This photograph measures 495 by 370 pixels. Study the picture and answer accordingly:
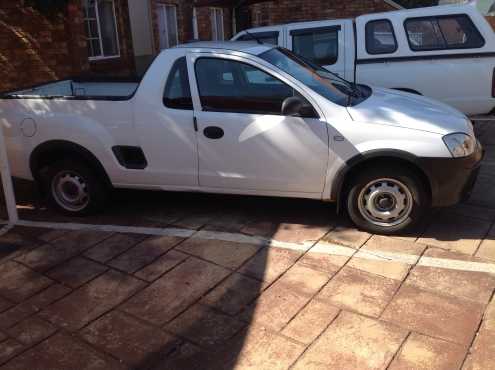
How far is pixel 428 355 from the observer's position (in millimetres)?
3111

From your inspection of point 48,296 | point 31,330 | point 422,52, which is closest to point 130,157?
point 48,296

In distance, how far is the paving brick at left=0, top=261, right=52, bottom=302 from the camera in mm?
4008

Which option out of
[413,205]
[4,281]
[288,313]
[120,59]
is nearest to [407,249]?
[413,205]

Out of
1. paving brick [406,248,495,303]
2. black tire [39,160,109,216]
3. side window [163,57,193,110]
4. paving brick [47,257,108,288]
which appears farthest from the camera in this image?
black tire [39,160,109,216]

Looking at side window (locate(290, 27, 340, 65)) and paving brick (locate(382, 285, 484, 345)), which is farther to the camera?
side window (locate(290, 27, 340, 65))

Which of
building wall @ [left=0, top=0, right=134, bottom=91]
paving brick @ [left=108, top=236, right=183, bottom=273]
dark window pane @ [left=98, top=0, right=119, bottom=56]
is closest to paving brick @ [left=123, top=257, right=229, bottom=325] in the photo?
paving brick @ [left=108, top=236, right=183, bottom=273]

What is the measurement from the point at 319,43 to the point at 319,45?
0.03m

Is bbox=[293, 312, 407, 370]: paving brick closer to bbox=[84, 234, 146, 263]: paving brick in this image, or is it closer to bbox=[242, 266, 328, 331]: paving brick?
bbox=[242, 266, 328, 331]: paving brick

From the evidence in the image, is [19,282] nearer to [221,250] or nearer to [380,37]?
[221,250]

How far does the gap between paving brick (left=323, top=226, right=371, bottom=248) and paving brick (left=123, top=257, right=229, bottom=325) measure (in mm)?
1100

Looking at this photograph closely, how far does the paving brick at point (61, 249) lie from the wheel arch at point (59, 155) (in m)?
0.61

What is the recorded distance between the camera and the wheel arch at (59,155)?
519 centimetres

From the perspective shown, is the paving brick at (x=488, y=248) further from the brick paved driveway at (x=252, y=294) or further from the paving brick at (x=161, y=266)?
the paving brick at (x=161, y=266)

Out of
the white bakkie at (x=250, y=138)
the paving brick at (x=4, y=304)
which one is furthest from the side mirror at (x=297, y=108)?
the paving brick at (x=4, y=304)
